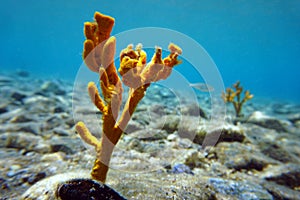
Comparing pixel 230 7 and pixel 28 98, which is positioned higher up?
pixel 230 7

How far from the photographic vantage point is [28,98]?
745 cm

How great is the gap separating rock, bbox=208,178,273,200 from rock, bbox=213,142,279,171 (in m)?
0.95

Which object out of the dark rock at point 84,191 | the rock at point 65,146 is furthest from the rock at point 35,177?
the dark rock at point 84,191

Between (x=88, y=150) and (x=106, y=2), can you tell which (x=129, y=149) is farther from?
(x=106, y=2)

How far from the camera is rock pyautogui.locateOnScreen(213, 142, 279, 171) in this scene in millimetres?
3611

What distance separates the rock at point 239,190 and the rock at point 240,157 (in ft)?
3.12

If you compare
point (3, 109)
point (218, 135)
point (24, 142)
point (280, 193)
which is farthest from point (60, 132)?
point (280, 193)

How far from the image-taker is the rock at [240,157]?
3.61 m

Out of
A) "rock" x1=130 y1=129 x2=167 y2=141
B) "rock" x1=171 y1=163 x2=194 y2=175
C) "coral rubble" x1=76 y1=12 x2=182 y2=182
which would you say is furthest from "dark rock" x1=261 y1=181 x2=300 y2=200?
"coral rubble" x1=76 y1=12 x2=182 y2=182

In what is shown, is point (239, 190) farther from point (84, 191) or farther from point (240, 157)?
point (84, 191)

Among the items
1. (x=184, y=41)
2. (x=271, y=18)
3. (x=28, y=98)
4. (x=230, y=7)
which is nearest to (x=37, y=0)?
(x=230, y=7)

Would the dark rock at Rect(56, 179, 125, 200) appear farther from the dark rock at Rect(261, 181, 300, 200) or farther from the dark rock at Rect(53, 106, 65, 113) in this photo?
the dark rock at Rect(53, 106, 65, 113)

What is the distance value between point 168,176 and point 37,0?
193ft

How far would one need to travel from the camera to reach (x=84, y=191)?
142 centimetres
